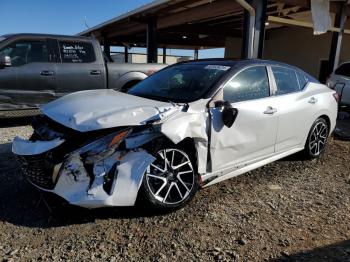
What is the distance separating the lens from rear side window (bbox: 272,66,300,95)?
4956 millimetres

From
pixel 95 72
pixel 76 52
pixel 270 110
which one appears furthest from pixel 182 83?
pixel 76 52

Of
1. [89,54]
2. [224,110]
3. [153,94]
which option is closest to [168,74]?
[153,94]

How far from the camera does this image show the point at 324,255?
3070mm

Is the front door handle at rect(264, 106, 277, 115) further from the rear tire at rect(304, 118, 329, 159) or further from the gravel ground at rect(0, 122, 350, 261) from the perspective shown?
the rear tire at rect(304, 118, 329, 159)

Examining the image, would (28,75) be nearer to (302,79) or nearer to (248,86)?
(248,86)

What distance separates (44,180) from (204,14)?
9573mm

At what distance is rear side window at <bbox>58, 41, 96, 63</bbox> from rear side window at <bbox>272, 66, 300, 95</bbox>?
4.51 meters

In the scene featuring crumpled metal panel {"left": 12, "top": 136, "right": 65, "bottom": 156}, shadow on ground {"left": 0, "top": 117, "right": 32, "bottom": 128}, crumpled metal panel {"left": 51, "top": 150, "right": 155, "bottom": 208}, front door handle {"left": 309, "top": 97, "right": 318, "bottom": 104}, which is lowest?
shadow on ground {"left": 0, "top": 117, "right": 32, "bottom": 128}

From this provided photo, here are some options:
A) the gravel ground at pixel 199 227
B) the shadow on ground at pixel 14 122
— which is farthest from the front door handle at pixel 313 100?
the shadow on ground at pixel 14 122

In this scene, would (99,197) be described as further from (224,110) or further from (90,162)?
(224,110)

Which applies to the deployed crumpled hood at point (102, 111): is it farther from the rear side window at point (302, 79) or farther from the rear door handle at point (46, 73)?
the rear door handle at point (46, 73)

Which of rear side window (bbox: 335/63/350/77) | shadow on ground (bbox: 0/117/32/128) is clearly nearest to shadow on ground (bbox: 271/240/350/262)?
shadow on ground (bbox: 0/117/32/128)

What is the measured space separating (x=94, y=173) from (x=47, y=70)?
16.2 feet

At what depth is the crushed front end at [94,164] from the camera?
328 centimetres
